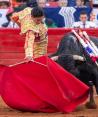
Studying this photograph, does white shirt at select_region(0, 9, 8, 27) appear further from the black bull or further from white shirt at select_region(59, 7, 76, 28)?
the black bull

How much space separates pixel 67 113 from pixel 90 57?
0.83 m

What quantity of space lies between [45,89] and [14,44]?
14.9 feet

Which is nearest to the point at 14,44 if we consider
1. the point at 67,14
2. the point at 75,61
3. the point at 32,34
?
the point at 67,14

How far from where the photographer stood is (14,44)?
499 inches

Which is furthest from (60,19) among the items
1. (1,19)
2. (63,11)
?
(1,19)

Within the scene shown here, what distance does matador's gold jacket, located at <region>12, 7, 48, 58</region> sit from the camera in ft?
27.8

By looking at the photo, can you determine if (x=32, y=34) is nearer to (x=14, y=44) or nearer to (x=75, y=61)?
(x=75, y=61)

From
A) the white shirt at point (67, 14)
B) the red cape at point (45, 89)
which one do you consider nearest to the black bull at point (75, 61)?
the red cape at point (45, 89)

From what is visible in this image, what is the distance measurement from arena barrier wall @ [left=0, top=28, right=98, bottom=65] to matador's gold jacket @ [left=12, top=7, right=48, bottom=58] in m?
3.56

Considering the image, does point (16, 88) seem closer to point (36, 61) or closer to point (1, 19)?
point (36, 61)

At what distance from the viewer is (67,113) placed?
8.22 m

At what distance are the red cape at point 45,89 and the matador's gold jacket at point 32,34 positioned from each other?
0.26 meters

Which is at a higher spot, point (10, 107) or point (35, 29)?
point (35, 29)

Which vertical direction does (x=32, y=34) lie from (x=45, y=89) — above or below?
above
